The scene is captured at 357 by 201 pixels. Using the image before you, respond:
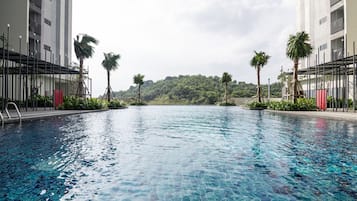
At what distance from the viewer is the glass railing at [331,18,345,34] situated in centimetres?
2208

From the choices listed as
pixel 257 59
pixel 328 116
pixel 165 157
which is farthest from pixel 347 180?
pixel 257 59

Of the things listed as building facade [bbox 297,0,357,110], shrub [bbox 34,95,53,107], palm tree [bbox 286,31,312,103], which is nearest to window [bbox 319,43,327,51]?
building facade [bbox 297,0,357,110]

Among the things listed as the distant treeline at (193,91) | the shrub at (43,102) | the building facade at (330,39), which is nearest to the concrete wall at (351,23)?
the building facade at (330,39)

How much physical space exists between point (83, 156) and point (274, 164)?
3.52 metres

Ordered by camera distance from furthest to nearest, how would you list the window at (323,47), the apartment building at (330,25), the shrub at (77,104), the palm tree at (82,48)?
the window at (323,47) → the palm tree at (82,48) → the apartment building at (330,25) → the shrub at (77,104)

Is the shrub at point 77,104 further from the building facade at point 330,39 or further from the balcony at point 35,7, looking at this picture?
the building facade at point 330,39

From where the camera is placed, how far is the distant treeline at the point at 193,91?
4722cm

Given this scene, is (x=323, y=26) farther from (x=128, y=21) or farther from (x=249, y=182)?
(x=249, y=182)

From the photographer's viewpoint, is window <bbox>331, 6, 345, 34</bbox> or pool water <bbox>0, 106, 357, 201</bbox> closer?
pool water <bbox>0, 106, 357, 201</bbox>

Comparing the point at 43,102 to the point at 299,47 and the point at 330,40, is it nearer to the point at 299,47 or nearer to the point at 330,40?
the point at 299,47

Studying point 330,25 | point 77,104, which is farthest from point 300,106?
point 77,104

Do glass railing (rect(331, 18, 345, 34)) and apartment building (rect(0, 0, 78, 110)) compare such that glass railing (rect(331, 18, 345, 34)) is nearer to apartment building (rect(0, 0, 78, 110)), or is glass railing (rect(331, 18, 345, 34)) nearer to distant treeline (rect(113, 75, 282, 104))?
distant treeline (rect(113, 75, 282, 104))

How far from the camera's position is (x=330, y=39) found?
23.8 meters

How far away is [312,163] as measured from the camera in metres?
4.46
